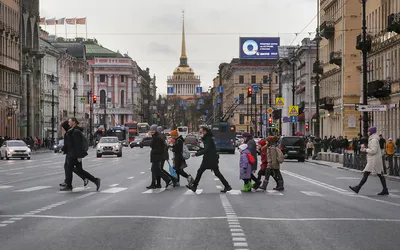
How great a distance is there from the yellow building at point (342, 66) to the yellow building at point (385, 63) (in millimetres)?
6669

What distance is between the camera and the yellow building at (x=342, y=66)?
78688 mm

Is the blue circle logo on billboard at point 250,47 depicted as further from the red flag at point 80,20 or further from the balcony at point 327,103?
the balcony at point 327,103

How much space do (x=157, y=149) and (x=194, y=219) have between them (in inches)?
407

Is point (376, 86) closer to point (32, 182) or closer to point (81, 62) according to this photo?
point (32, 182)

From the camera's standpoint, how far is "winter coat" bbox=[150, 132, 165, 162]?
25.7 m

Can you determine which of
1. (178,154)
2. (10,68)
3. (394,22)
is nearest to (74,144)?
(178,154)

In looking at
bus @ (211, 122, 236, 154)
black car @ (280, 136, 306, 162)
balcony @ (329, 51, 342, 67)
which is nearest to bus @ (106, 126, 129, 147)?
bus @ (211, 122, 236, 154)

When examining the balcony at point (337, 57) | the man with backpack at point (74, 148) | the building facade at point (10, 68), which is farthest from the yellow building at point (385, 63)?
the building facade at point (10, 68)

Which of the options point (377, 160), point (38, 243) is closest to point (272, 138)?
point (377, 160)

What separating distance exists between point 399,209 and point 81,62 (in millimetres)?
135273

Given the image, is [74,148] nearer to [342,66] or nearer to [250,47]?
[342,66]

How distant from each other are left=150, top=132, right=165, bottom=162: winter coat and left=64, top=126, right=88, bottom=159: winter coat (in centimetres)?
239

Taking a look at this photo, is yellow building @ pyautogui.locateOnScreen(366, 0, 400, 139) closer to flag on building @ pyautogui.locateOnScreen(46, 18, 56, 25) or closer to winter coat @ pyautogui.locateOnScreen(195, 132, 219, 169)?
winter coat @ pyautogui.locateOnScreen(195, 132, 219, 169)

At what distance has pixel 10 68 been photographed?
94375mm
